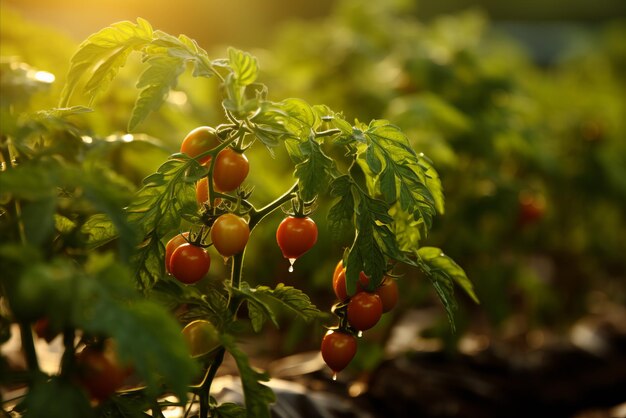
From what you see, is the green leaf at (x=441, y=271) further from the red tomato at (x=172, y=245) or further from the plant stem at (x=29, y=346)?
the plant stem at (x=29, y=346)

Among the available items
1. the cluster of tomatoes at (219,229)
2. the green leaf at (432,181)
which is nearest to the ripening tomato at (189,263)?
the cluster of tomatoes at (219,229)

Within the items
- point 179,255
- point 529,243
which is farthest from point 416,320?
point 179,255

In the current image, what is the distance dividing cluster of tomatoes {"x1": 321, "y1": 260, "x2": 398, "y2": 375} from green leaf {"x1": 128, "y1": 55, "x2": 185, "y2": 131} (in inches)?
17.3

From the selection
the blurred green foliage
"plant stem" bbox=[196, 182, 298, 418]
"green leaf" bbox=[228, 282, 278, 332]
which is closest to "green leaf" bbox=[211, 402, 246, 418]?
"plant stem" bbox=[196, 182, 298, 418]

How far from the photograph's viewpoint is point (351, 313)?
4.14 ft

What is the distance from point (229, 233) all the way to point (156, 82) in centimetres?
27

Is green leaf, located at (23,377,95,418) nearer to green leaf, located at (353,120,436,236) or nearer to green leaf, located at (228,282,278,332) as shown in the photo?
green leaf, located at (228,282,278,332)

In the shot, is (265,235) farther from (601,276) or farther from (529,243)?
(601,276)

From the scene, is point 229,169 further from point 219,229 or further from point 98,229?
point 98,229

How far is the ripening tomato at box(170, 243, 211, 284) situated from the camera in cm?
121

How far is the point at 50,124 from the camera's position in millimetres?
1122

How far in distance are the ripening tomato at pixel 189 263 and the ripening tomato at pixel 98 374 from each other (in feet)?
0.73

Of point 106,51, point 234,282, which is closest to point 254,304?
point 234,282

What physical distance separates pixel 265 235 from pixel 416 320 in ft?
4.83
